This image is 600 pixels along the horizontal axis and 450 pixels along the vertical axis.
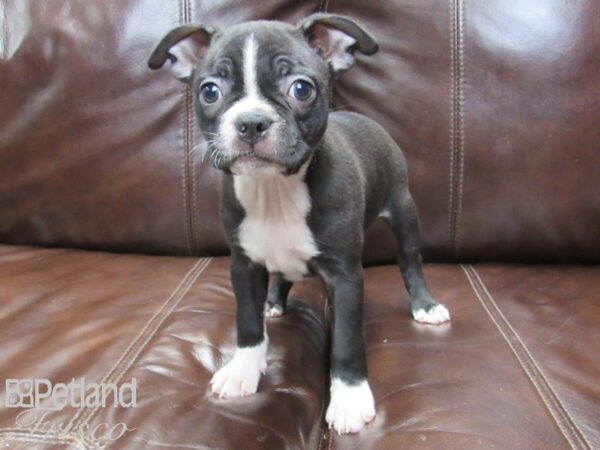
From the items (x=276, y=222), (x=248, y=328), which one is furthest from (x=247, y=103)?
(x=248, y=328)

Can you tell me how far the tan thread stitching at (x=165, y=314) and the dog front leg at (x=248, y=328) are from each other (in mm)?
200

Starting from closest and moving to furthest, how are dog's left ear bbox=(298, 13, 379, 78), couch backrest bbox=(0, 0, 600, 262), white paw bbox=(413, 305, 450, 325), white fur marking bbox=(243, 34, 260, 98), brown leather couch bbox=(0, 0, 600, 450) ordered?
white fur marking bbox=(243, 34, 260, 98) < dog's left ear bbox=(298, 13, 379, 78) < brown leather couch bbox=(0, 0, 600, 450) < white paw bbox=(413, 305, 450, 325) < couch backrest bbox=(0, 0, 600, 262)

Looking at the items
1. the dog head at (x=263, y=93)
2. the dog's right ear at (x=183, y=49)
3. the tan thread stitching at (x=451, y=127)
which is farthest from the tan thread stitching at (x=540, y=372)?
the dog's right ear at (x=183, y=49)

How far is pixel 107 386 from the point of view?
4.13ft

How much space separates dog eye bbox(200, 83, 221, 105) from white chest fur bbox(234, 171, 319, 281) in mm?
195

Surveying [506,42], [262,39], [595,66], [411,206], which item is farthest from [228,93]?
[595,66]

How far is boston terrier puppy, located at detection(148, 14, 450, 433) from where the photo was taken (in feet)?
4.03

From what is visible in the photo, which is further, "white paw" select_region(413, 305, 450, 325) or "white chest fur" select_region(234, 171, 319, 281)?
"white paw" select_region(413, 305, 450, 325)

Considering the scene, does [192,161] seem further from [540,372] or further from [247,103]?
[540,372]

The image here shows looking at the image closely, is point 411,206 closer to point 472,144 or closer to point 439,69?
point 472,144

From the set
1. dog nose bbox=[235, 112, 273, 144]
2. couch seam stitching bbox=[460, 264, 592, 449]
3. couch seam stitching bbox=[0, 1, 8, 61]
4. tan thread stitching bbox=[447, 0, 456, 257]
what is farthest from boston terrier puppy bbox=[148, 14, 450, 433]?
couch seam stitching bbox=[0, 1, 8, 61]

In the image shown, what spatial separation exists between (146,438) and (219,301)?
64cm

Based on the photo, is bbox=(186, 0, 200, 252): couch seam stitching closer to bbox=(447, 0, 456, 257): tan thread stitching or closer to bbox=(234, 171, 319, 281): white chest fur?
bbox=(234, 171, 319, 281): white chest fur

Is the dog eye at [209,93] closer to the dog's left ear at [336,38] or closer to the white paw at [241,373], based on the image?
the dog's left ear at [336,38]
